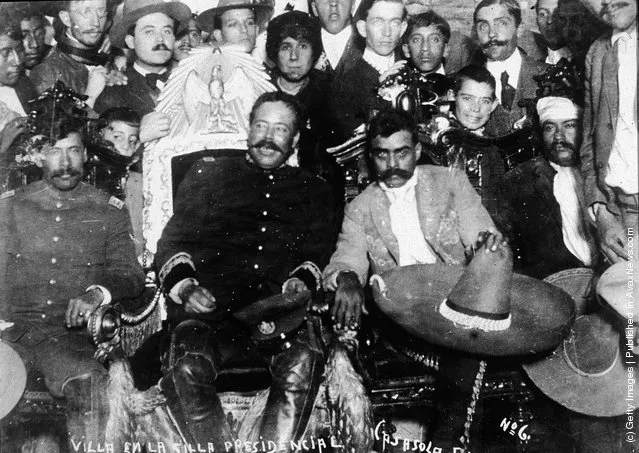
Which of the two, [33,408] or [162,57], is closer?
[33,408]

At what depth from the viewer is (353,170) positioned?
11.6ft

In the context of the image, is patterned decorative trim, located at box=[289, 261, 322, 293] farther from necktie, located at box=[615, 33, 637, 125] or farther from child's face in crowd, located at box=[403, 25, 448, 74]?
necktie, located at box=[615, 33, 637, 125]

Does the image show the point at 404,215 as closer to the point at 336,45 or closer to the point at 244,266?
the point at 244,266

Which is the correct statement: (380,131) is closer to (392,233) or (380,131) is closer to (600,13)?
(392,233)

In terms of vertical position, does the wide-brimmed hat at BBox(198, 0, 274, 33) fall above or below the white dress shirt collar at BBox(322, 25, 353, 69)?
above

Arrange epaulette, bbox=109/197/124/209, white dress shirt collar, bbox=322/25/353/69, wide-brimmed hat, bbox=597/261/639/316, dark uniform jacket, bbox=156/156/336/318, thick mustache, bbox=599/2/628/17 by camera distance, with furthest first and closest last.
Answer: white dress shirt collar, bbox=322/25/353/69
epaulette, bbox=109/197/124/209
dark uniform jacket, bbox=156/156/336/318
thick mustache, bbox=599/2/628/17
wide-brimmed hat, bbox=597/261/639/316

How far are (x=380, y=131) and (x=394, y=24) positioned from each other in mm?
553

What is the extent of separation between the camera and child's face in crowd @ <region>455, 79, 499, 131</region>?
3506mm

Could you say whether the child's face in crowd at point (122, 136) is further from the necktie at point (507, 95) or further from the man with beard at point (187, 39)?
the necktie at point (507, 95)

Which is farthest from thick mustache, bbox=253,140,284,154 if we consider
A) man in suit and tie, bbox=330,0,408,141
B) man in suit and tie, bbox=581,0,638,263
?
man in suit and tie, bbox=581,0,638,263

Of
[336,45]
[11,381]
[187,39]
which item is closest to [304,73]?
[336,45]

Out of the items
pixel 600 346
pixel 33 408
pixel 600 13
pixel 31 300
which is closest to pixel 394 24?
pixel 600 13

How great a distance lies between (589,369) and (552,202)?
29.6 inches

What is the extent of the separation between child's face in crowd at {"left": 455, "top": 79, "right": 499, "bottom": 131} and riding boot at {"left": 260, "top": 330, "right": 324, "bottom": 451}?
1.28 m
